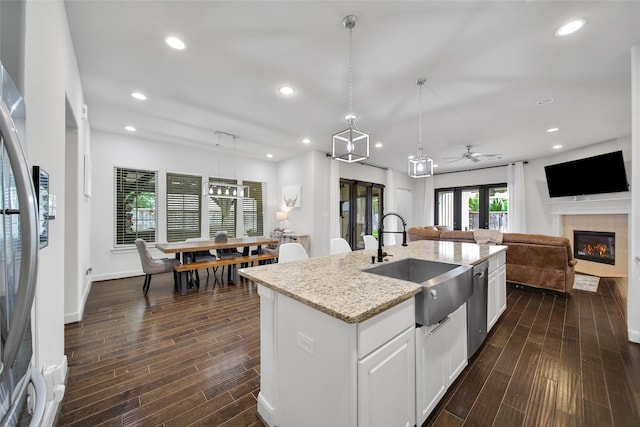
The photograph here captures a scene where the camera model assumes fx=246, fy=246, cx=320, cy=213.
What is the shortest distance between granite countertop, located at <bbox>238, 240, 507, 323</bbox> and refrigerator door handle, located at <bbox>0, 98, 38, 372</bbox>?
87 cm

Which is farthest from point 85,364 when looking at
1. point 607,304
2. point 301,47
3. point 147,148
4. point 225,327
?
point 607,304

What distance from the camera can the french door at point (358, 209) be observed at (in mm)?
6969

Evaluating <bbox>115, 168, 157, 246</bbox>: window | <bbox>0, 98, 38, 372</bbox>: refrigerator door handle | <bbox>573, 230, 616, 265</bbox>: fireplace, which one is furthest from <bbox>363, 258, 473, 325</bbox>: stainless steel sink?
<bbox>573, 230, 616, 265</bbox>: fireplace

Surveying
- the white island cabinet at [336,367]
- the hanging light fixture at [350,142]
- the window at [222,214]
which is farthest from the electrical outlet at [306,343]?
A: the window at [222,214]

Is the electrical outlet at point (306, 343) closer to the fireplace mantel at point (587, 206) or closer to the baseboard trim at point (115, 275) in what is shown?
the baseboard trim at point (115, 275)

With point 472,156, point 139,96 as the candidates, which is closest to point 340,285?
point 139,96

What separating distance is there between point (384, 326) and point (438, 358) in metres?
0.72

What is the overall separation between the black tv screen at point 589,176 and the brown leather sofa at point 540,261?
2.23m

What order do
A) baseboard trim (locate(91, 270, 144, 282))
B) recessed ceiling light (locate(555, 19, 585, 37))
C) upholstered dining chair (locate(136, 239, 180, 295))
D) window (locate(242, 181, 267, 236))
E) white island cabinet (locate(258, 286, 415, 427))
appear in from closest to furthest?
1. white island cabinet (locate(258, 286, 415, 427))
2. recessed ceiling light (locate(555, 19, 585, 37))
3. upholstered dining chair (locate(136, 239, 180, 295))
4. baseboard trim (locate(91, 270, 144, 282))
5. window (locate(242, 181, 267, 236))

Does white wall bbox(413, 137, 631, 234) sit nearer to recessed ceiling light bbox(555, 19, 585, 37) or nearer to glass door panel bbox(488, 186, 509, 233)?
glass door panel bbox(488, 186, 509, 233)

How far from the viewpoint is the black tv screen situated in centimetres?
467

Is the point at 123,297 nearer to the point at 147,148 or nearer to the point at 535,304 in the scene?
the point at 147,148

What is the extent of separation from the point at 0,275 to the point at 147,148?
216 inches

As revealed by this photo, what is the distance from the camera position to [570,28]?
201cm
